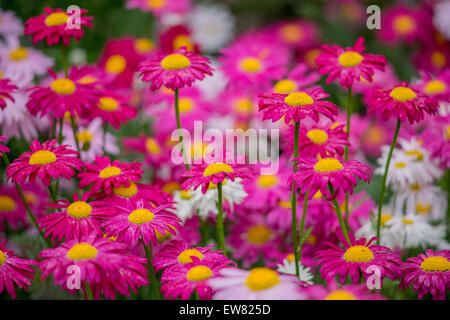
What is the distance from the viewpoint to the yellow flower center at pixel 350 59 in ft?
3.12

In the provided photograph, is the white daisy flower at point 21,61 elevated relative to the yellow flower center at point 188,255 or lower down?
elevated

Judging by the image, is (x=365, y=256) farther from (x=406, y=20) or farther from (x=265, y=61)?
(x=406, y=20)

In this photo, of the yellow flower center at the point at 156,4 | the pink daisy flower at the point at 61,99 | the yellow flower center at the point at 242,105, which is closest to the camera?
the pink daisy flower at the point at 61,99

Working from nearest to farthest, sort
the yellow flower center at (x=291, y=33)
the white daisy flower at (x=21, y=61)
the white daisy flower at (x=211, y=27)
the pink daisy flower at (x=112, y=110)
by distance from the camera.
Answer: the pink daisy flower at (x=112, y=110) → the white daisy flower at (x=21, y=61) → the yellow flower center at (x=291, y=33) → the white daisy flower at (x=211, y=27)

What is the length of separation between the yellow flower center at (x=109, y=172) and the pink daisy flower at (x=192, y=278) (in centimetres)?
21

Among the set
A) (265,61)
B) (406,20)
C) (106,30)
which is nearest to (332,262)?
(265,61)

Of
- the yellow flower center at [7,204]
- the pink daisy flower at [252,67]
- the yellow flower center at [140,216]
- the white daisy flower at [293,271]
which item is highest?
the pink daisy flower at [252,67]

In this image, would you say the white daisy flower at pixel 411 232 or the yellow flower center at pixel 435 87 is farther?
the yellow flower center at pixel 435 87

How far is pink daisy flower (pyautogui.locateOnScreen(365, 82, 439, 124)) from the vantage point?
0.86 m

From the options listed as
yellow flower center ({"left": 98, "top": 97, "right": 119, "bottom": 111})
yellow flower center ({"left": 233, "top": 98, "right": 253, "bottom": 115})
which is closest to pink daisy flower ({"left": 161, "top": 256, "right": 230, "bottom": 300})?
yellow flower center ({"left": 98, "top": 97, "right": 119, "bottom": 111})

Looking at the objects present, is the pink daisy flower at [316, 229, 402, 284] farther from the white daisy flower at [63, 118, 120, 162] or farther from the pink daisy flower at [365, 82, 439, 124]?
the white daisy flower at [63, 118, 120, 162]

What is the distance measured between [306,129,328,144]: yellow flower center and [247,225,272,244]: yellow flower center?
1.10 ft

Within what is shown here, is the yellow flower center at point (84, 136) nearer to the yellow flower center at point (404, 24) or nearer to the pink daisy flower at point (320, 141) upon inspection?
the pink daisy flower at point (320, 141)

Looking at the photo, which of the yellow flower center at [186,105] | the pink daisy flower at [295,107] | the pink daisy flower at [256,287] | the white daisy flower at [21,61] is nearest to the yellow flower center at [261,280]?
the pink daisy flower at [256,287]
